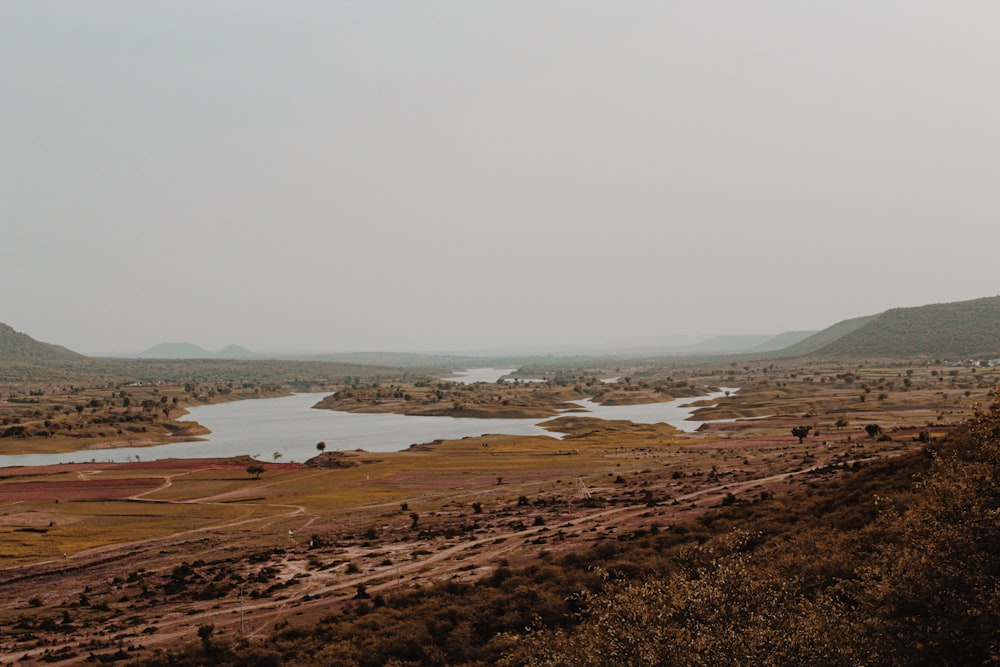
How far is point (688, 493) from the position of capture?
7806cm

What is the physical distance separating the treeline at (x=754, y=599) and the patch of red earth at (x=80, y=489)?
65452 millimetres

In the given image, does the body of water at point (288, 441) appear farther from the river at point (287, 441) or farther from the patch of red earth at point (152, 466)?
the patch of red earth at point (152, 466)

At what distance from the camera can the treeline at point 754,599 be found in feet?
71.2

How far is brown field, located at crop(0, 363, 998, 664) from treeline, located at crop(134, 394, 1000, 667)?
18.2 ft

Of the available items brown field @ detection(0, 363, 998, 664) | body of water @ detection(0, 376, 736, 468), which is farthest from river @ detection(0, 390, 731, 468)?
brown field @ detection(0, 363, 998, 664)

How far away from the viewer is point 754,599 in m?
24.5

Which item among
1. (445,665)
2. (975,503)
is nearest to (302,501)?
(445,665)

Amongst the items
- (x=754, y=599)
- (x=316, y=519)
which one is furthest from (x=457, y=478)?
(x=754, y=599)

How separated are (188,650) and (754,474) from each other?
69.6m

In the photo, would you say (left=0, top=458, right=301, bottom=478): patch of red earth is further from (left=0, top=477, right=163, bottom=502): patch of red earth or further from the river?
the river

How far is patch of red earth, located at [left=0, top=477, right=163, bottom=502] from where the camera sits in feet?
309

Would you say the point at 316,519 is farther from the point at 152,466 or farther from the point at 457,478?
the point at 152,466

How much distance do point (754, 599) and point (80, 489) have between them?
105479 mm

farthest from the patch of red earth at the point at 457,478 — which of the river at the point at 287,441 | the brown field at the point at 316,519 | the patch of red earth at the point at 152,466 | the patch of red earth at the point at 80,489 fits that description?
the river at the point at 287,441
